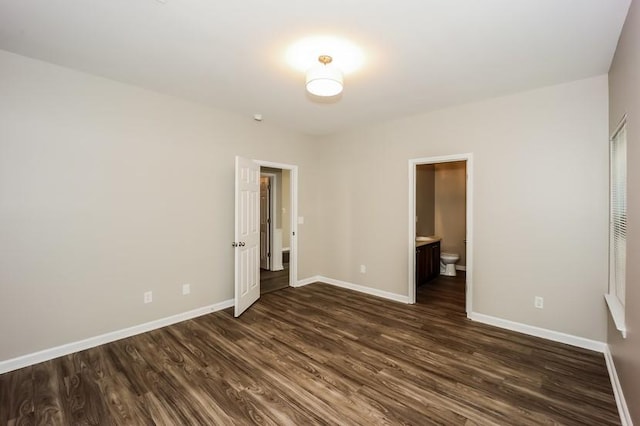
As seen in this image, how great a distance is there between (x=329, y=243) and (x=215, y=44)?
366 cm

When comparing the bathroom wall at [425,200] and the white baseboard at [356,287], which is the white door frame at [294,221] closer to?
the white baseboard at [356,287]

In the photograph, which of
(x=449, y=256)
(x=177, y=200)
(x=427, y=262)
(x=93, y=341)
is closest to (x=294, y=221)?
(x=177, y=200)

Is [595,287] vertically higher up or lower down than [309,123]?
lower down

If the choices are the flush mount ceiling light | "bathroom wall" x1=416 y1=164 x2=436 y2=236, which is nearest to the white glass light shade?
the flush mount ceiling light

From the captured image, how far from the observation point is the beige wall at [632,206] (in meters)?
1.71

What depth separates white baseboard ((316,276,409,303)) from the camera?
432cm

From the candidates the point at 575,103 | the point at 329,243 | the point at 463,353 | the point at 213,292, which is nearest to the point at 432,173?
the point at 329,243

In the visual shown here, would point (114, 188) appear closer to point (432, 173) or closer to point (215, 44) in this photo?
point (215, 44)

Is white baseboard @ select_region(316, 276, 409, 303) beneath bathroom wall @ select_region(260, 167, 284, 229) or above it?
beneath

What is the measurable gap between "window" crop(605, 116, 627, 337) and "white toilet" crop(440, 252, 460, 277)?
2.96 meters

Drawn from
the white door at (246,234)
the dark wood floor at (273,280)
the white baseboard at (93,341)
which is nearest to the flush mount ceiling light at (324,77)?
the white door at (246,234)

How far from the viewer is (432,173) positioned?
6.48m

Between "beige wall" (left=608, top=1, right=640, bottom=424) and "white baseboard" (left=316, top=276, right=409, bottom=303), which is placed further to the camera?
"white baseboard" (left=316, top=276, right=409, bottom=303)

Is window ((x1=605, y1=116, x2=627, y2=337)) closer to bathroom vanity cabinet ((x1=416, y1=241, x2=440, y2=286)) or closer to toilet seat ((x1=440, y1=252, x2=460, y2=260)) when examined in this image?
bathroom vanity cabinet ((x1=416, y1=241, x2=440, y2=286))
